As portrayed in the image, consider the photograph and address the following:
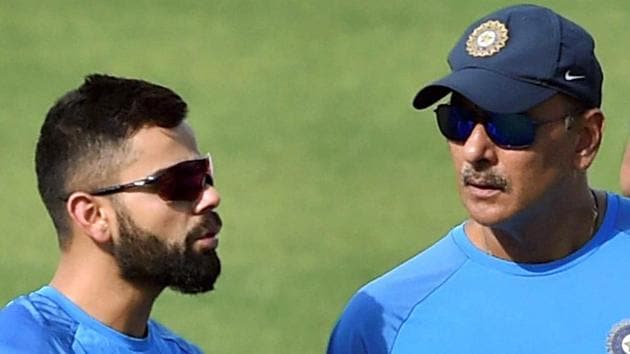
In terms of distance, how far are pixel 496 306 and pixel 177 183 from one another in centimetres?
82

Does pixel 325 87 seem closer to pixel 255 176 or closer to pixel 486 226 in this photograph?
pixel 255 176

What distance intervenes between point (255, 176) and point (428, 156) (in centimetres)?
92

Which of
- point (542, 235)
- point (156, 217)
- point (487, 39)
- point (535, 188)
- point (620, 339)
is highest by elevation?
point (487, 39)

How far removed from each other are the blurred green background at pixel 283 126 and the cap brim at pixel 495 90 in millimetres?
3437

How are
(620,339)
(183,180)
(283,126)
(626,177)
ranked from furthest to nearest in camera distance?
(283,126)
(626,177)
(183,180)
(620,339)

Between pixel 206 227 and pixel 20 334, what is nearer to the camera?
pixel 20 334

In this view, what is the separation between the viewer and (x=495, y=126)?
3695mm

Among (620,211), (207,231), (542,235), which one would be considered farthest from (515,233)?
(207,231)

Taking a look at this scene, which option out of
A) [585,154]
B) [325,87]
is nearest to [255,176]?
[325,87]

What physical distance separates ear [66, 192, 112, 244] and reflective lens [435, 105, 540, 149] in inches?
33.2

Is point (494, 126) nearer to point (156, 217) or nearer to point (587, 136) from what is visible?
point (587, 136)

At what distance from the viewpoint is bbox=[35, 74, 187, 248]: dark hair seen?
3725 mm

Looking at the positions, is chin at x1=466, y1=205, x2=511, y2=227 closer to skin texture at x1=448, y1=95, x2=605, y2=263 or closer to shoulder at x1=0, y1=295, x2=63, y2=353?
skin texture at x1=448, y1=95, x2=605, y2=263

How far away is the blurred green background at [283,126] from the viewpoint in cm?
728
